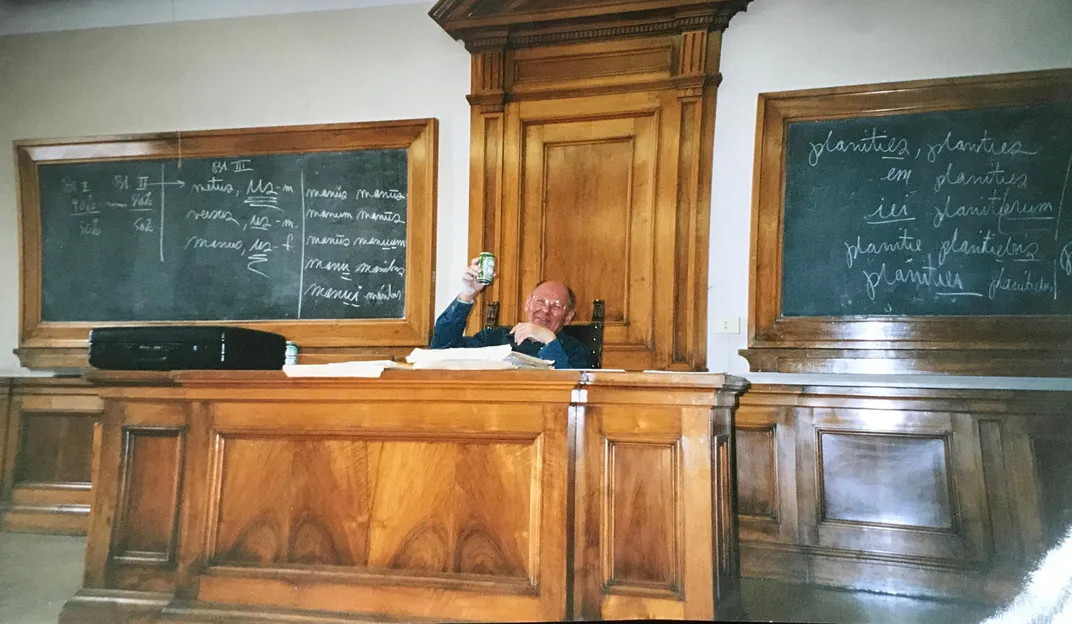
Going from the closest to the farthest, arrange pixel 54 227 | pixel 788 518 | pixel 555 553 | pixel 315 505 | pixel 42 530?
pixel 555 553 → pixel 315 505 → pixel 42 530 → pixel 788 518 → pixel 54 227

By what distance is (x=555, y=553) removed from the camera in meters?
1.18

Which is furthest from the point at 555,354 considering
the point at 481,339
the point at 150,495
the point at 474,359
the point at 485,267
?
the point at 150,495

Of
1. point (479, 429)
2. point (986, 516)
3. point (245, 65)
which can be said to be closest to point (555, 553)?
point (479, 429)

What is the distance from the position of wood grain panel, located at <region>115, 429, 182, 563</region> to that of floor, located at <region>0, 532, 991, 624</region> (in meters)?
0.20

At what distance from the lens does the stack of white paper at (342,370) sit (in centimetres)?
129

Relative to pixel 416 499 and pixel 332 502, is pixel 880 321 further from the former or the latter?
pixel 332 502

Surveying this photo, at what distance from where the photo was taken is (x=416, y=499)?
4.11ft

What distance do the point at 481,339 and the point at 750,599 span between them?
3.97ft

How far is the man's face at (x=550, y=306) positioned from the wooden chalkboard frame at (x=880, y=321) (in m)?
0.65

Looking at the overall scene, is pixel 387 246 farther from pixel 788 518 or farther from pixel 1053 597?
pixel 1053 597

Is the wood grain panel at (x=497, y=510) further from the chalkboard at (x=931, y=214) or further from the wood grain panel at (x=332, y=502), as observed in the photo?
the chalkboard at (x=931, y=214)

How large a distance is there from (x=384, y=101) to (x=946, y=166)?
6.83 feet

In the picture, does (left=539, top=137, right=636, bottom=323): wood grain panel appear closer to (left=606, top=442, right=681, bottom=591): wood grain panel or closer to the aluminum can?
the aluminum can

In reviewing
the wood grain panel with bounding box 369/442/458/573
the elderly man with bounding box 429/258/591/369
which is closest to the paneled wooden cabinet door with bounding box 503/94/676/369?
the elderly man with bounding box 429/258/591/369
